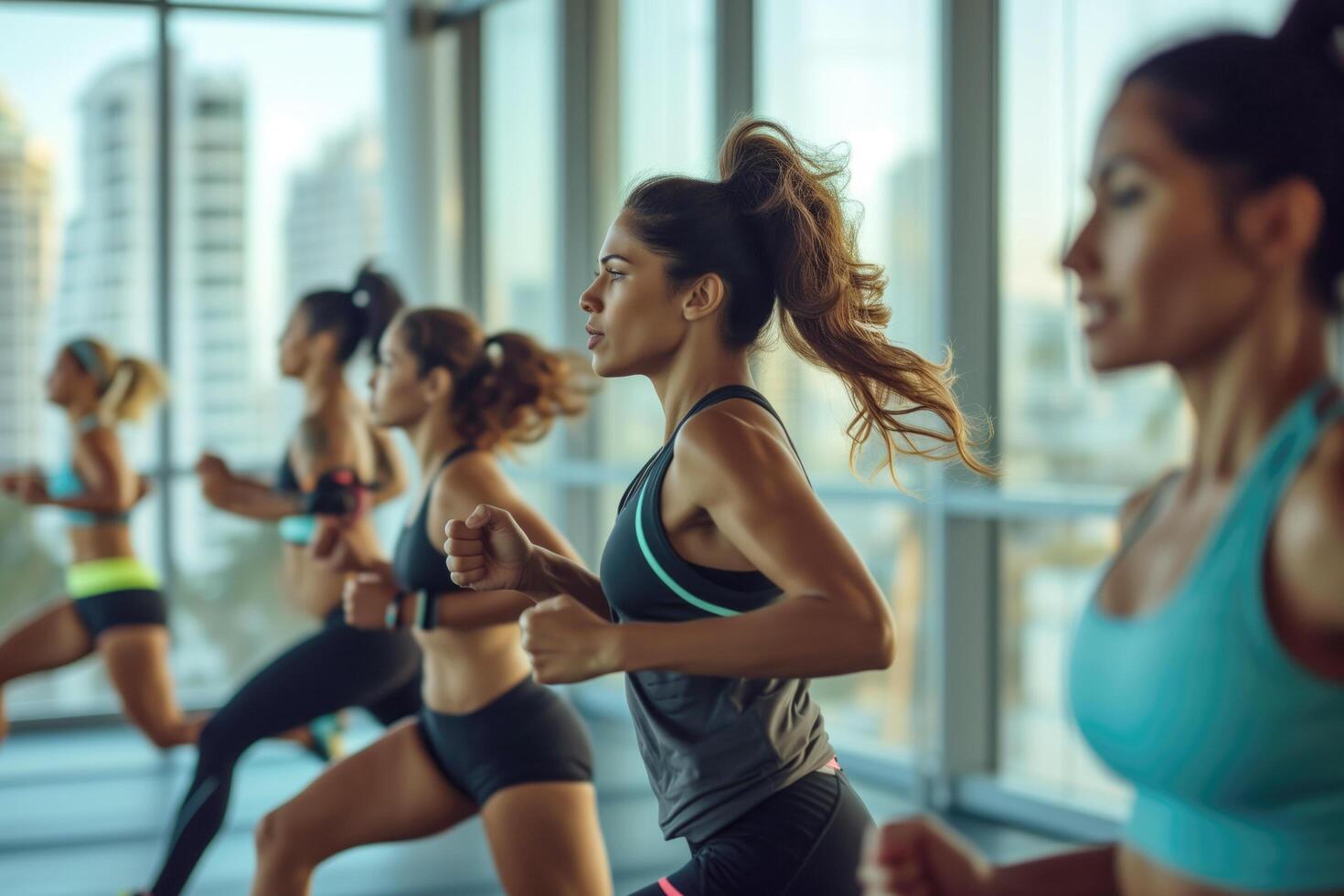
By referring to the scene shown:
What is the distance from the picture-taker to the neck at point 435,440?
2445 millimetres

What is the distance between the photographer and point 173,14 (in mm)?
5242

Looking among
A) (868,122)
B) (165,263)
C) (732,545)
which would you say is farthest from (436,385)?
(165,263)

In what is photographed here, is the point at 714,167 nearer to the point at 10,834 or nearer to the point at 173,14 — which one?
the point at 10,834

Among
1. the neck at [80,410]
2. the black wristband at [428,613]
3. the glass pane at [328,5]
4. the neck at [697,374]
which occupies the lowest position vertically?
the black wristband at [428,613]

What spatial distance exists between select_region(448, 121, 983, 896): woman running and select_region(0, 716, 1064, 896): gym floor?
1.46 meters

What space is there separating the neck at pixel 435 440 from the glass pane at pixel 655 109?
2.15 m

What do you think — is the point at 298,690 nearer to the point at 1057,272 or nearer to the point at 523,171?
the point at 1057,272

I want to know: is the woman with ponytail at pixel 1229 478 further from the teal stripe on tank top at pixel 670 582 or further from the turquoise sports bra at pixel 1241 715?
the teal stripe on tank top at pixel 670 582

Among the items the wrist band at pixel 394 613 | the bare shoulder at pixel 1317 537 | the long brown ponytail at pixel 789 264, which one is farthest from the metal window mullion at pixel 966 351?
the bare shoulder at pixel 1317 537

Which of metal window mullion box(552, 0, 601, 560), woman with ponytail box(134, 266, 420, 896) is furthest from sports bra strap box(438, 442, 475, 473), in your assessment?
metal window mullion box(552, 0, 601, 560)

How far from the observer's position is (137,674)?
3.62 metres

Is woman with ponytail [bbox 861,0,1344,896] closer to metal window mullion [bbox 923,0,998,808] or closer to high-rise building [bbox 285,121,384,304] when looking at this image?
metal window mullion [bbox 923,0,998,808]

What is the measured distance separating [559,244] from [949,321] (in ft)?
6.67

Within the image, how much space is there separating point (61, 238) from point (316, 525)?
2.58 meters
